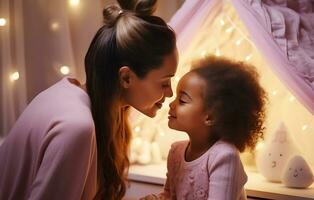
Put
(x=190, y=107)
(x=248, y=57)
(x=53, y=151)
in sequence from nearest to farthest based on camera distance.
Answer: (x=53, y=151)
(x=190, y=107)
(x=248, y=57)

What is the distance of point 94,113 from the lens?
1.31 metres

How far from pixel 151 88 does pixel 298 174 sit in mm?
648

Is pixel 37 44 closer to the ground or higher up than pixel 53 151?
higher up

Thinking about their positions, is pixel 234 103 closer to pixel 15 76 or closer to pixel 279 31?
pixel 279 31

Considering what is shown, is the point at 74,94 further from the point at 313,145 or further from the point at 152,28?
the point at 313,145

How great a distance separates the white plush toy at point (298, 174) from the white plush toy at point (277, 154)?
2.2 inches

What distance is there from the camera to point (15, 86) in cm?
190

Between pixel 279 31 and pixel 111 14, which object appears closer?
pixel 111 14

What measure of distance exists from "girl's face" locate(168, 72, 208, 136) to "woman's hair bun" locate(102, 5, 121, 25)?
0.31 m

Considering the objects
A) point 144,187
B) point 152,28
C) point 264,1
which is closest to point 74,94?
point 152,28

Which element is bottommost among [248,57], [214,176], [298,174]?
[298,174]

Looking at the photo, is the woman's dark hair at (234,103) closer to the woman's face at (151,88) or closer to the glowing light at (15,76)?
the woman's face at (151,88)

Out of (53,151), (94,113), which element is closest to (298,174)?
(94,113)

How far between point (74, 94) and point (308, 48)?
861mm
